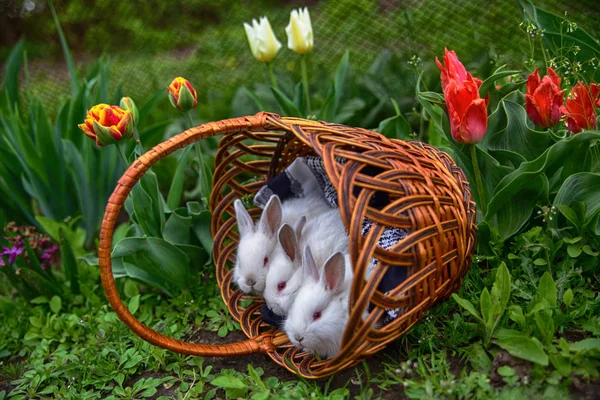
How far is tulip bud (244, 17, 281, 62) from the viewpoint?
2.88 m

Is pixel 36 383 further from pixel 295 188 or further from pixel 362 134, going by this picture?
pixel 362 134

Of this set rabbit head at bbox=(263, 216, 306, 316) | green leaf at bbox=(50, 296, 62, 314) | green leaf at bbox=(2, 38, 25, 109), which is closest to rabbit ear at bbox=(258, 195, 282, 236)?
rabbit head at bbox=(263, 216, 306, 316)

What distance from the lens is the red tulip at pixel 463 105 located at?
1903mm

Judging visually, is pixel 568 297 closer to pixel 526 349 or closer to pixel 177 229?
pixel 526 349

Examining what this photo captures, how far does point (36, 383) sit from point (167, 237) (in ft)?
2.49

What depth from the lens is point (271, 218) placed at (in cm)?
225

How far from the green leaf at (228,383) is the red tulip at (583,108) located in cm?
145

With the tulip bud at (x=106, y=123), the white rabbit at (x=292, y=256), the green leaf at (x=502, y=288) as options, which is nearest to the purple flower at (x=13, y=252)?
the tulip bud at (x=106, y=123)

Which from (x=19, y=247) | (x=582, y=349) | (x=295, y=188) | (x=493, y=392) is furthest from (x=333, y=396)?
(x=19, y=247)

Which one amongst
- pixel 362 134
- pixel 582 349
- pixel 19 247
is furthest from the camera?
pixel 19 247

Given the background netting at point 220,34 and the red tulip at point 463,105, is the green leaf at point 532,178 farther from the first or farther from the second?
the background netting at point 220,34

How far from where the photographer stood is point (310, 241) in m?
2.16

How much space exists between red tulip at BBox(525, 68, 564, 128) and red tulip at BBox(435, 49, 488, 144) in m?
0.24

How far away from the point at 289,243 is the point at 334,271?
11.2 inches
